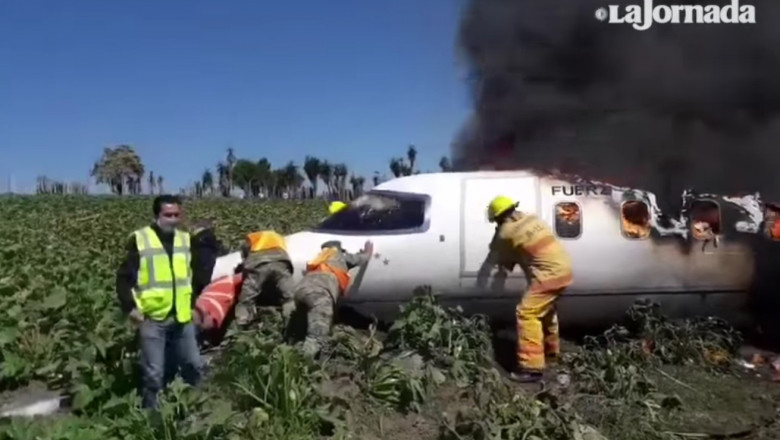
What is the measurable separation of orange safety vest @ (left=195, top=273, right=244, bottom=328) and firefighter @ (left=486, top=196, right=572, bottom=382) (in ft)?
8.95

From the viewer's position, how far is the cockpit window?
Result: 9016 millimetres

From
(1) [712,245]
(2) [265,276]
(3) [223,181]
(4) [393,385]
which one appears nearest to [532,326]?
(4) [393,385]

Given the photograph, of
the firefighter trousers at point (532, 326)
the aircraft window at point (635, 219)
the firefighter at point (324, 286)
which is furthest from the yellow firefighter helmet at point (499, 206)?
the firefighter at point (324, 286)

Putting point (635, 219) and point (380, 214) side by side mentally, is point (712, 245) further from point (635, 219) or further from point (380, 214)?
point (380, 214)

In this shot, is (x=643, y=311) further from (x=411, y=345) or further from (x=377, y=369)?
(x=377, y=369)

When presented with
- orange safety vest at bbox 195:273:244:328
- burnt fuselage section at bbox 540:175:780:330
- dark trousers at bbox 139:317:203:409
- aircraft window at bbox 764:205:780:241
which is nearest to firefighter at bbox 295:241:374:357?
orange safety vest at bbox 195:273:244:328

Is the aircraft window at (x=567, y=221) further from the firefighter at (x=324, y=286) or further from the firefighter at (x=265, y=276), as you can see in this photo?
the firefighter at (x=265, y=276)

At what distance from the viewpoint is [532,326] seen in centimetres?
795

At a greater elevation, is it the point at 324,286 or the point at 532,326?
the point at 324,286

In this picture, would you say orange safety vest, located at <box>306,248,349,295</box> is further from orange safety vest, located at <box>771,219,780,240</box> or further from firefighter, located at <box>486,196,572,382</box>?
orange safety vest, located at <box>771,219,780,240</box>

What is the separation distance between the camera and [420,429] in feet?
20.8

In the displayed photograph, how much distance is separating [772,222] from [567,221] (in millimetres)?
2082

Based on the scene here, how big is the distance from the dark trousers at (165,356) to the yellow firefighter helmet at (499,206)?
311 centimetres

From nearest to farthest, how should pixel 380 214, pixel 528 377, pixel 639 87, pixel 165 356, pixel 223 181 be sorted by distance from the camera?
pixel 165 356 < pixel 528 377 < pixel 639 87 < pixel 380 214 < pixel 223 181
